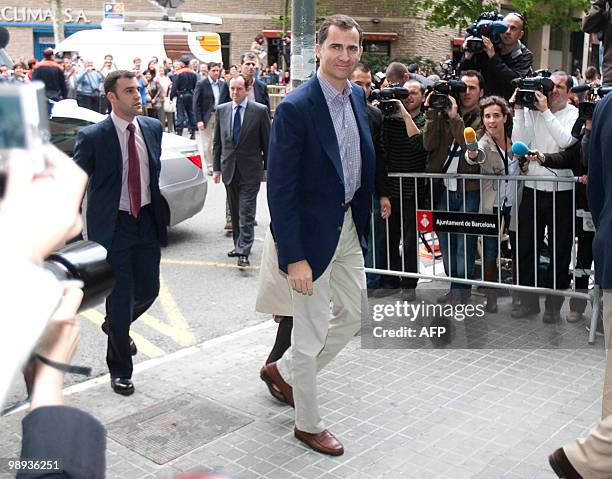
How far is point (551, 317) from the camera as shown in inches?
261

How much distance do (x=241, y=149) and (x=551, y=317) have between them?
385 centimetres

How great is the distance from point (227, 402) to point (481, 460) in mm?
1585

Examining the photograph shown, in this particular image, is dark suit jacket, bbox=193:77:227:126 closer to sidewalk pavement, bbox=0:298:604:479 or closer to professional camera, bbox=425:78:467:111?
professional camera, bbox=425:78:467:111

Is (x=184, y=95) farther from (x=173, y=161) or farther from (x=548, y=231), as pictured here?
(x=548, y=231)

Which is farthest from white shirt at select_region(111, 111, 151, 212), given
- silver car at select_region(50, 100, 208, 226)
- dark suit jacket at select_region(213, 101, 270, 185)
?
silver car at select_region(50, 100, 208, 226)

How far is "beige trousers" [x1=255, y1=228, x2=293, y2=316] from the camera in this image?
4.87 metres

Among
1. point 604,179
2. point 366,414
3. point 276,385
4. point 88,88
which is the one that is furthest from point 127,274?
point 88,88

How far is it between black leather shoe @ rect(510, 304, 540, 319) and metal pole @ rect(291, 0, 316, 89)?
2.58 metres

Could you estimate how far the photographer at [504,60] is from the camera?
7.39 m

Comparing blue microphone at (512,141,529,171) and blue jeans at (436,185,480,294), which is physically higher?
blue microphone at (512,141,529,171)

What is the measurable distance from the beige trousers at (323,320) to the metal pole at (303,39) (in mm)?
2745

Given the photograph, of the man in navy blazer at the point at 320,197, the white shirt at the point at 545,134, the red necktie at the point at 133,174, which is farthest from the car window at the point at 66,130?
the man in navy blazer at the point at 320,197

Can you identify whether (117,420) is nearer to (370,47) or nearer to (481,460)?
(481,460)

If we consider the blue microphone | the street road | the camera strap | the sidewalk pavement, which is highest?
the blue microphone
